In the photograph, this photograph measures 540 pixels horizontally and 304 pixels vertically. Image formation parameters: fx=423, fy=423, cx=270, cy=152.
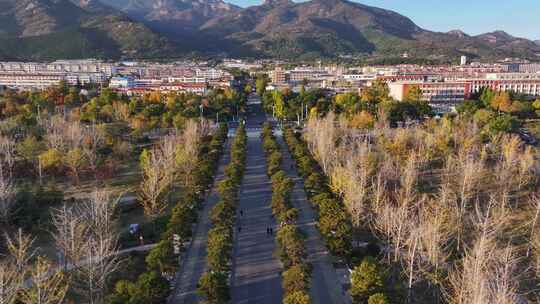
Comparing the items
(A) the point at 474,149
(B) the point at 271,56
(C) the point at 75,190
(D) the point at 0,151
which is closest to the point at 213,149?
(C) the point at 75,190

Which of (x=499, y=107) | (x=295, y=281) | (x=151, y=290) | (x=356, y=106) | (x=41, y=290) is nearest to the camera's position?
(x=41, y=290)

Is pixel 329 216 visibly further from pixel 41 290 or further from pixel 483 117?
pixel 483 117

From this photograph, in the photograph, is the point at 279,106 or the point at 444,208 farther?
the point at 279,106

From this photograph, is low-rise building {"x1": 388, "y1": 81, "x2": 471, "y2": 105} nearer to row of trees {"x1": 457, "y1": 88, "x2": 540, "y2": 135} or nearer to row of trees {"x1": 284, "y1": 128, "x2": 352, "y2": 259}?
row of trees {"x1": 457, "y1": 88, "x2": 540, "y2": 135}

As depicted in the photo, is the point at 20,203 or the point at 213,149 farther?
the point at 213,149

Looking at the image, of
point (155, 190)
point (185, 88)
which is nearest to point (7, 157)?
point (155, 190)

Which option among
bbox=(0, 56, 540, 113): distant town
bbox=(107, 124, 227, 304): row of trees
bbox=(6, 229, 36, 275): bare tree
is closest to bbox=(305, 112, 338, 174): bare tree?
bbox=(107, 124, 227, 304): row of trees

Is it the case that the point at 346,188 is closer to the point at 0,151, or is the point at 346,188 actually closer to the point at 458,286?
the point at 458,286
